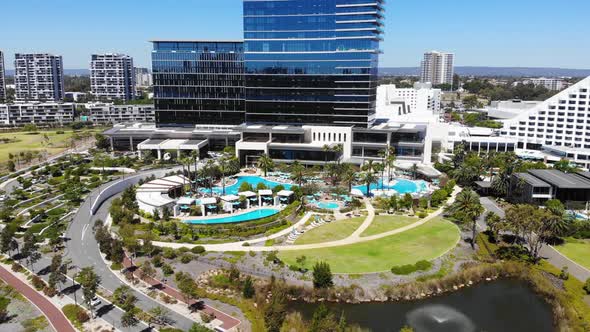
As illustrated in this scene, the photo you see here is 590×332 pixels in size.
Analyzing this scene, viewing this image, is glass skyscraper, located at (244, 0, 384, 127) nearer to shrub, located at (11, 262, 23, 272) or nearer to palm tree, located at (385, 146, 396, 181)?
palm tree, located at (385, 146, 396, 181)

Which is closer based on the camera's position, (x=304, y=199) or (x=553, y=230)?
(x=553, y=230)

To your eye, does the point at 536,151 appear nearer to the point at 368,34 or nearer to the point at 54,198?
the point at 368,34

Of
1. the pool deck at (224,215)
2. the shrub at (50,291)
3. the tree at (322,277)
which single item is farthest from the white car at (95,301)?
the pool deck at (224,215)

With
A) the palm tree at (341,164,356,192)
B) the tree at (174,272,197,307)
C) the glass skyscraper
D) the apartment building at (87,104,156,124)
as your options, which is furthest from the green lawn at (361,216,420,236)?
the apartment building at (87,104,156,124)

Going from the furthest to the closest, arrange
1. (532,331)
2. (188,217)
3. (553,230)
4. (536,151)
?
(536,151), (188,217), (553,230), (532,331)

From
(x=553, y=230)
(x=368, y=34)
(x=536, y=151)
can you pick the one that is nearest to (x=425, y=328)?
(x=553, y=230)

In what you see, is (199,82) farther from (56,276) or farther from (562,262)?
(562,262)

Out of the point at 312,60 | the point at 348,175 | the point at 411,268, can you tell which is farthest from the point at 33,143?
the point at 411,268
